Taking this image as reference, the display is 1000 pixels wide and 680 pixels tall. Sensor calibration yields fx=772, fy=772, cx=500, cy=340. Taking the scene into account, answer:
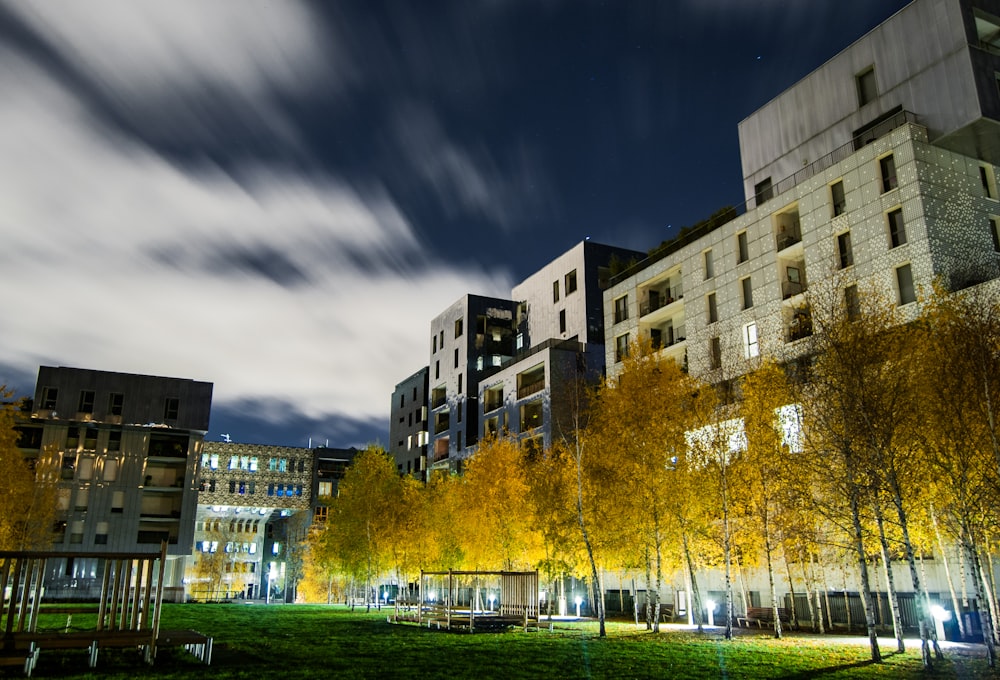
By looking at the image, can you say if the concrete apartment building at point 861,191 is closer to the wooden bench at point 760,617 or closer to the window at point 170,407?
the wooden bench at point 760,617

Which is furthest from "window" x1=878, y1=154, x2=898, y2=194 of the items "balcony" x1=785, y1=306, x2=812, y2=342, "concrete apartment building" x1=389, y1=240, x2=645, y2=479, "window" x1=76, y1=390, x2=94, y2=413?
"window" x1=76, y1=390, x2=94, y2=413

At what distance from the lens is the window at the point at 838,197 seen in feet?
131

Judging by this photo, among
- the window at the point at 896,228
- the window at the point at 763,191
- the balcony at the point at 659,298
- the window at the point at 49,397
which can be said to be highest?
the window at the point at 763,191

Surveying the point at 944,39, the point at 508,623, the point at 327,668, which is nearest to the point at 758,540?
the point at 508,623

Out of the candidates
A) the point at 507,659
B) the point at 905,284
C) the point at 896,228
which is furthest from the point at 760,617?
the point at 507,659

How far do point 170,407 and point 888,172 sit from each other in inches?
2737

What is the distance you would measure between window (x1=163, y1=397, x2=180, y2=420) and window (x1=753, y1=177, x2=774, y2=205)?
2394 inches

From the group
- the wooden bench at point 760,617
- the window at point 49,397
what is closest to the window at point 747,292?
the wooden bench at point 760,617

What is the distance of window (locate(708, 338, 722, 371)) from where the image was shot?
4675 centimetres

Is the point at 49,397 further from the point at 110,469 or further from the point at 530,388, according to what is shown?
the point at 530,388

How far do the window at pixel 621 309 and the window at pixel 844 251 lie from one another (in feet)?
62.2

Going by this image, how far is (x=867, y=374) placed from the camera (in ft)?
68.0

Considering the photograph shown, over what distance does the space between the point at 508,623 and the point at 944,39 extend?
116ft

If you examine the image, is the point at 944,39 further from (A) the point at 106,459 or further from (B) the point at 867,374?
(A) the point at 106,459
